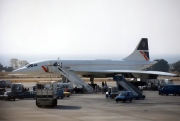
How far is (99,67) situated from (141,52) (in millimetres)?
13352

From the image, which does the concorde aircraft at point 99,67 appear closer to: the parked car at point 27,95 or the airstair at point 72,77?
the airstair at point 72,77

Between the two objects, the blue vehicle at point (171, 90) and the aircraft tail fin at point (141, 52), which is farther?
the aircraft tail fin at point (141, 52)

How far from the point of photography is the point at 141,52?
92875 millimetres

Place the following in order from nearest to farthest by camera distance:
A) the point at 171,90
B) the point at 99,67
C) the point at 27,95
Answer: the point at 27,95, the point at 171,90, the point at 99,67

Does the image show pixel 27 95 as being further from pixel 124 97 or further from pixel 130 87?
pixel 124 97

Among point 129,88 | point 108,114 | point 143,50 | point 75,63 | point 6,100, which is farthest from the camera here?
point 143,50

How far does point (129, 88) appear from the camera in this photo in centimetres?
5741

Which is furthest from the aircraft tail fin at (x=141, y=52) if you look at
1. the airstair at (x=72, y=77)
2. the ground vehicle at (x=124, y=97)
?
the ground vehicle at (x=124, y=97)

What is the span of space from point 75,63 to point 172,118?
47608mm

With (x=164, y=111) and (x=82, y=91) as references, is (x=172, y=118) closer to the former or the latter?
(x=164, y=111)

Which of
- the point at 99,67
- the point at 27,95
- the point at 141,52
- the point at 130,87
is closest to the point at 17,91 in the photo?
the point at 27,95

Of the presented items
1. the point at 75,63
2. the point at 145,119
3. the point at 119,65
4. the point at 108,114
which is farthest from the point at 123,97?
the point at 119,65

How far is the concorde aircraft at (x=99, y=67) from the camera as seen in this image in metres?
77.1

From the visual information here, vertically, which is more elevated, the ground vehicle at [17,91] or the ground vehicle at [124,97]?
the ground vehicle at [17,91]
